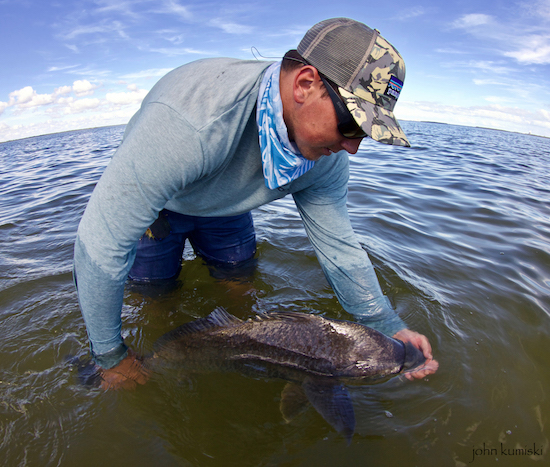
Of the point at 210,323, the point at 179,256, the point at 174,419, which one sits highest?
the point at 179,256

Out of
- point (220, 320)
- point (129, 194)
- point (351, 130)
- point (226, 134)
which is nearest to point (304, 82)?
point (351, 130)

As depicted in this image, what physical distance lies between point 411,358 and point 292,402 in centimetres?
96

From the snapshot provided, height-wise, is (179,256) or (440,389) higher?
(179,256)

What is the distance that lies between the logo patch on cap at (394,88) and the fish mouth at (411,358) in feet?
6.00

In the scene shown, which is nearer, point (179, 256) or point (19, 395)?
point (19, 395)

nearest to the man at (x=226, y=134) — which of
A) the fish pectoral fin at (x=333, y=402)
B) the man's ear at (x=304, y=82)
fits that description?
the man's ear at (x=304, y=82)

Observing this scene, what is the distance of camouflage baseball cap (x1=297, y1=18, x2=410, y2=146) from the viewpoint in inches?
59.6

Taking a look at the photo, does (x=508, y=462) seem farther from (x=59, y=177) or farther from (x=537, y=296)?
(x=59, y=177)

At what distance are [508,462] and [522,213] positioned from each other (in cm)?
554

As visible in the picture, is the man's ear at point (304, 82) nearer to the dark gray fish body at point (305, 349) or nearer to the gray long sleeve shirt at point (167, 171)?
the gray long sleeve shirt at point (167, 171)

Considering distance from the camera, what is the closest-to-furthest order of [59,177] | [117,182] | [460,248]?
[117,182]
[460,248]
[59,177]

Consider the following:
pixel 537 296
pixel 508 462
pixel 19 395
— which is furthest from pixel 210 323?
pixel 537 296

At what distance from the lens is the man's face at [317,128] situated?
5.20 feet

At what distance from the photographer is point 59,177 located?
10.3 meters
